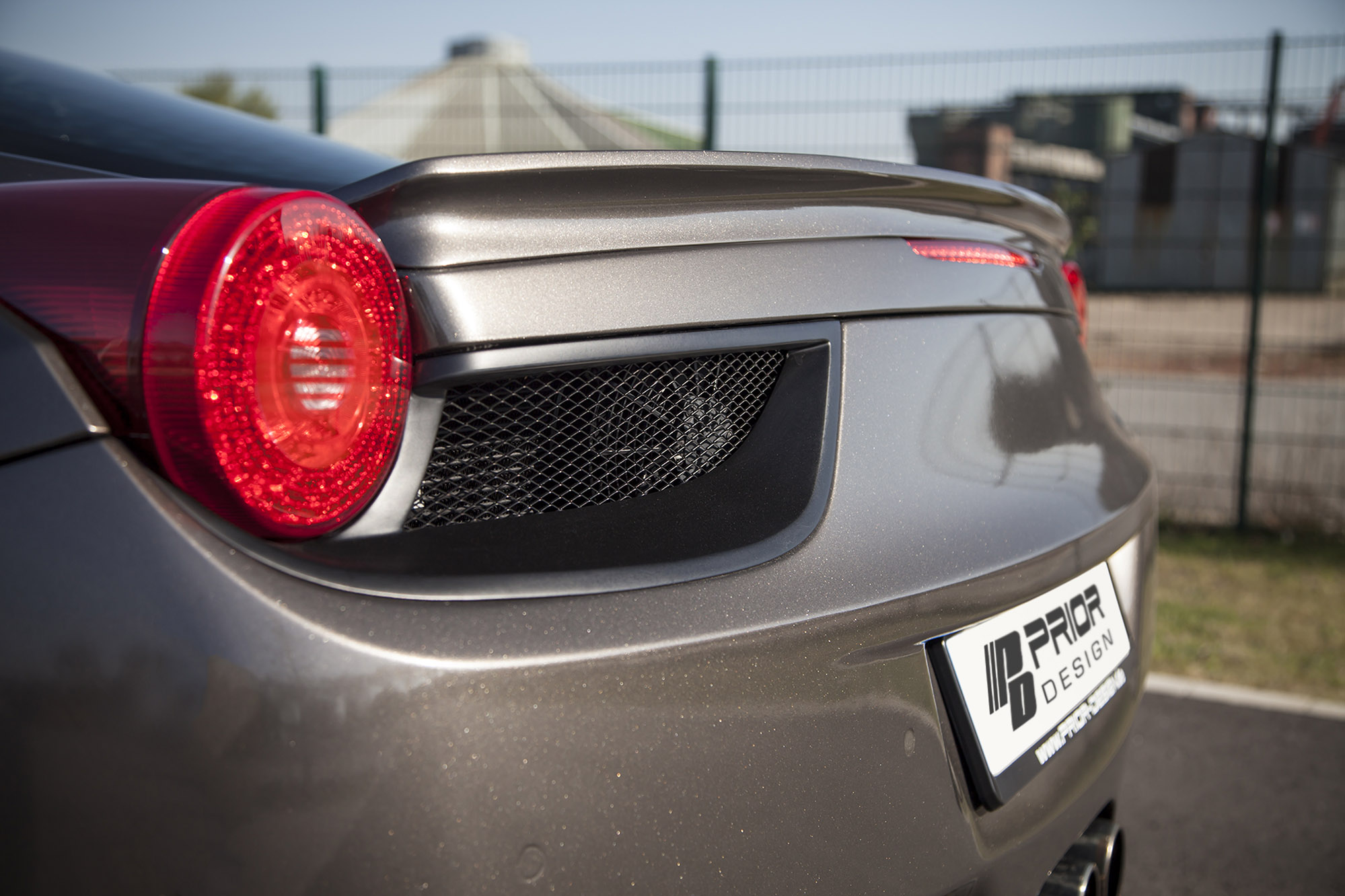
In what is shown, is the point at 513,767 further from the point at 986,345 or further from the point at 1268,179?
the point at 1268,179

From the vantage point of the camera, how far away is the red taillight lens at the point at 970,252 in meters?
1.22

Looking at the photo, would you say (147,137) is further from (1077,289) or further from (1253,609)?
(1253,609)

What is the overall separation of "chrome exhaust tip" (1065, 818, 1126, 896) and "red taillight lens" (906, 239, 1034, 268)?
80cm

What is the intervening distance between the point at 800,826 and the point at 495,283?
59cm

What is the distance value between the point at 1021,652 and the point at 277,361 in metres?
0.88

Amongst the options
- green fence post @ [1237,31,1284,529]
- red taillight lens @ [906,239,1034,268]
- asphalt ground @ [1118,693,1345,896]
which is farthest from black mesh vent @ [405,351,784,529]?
green fence post @ [1237,31,1284,529]

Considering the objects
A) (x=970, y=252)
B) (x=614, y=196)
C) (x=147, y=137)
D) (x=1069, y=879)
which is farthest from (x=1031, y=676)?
(x=147, y=137)

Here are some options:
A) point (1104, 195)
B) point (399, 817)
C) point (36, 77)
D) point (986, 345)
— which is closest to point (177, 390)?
point (399, 817)

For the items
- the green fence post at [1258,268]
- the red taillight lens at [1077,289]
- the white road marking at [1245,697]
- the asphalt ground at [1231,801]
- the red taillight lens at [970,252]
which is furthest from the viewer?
the green fence post at [1258,268]

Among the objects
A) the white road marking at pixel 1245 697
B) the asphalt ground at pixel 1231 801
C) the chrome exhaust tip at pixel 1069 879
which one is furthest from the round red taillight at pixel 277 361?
the white road marking at pixel 1245 697

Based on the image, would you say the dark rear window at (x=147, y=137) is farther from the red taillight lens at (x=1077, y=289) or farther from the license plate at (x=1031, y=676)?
the red taillight lens at (x=1077, y=289)

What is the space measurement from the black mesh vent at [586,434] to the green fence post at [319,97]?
5.95 m

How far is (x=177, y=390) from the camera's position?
79 centimetres

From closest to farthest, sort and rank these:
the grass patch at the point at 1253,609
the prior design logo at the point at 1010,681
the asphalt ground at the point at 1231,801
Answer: the prior design logo at the point at 1010,681 < the asphalt ground at the point at 1231,801 < the grass patch at the point at 1253,609
